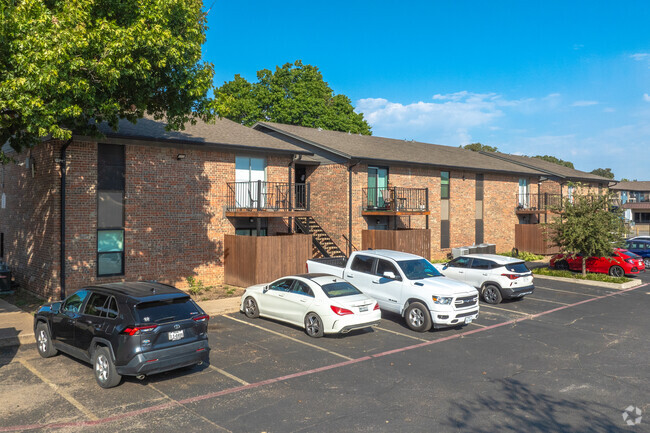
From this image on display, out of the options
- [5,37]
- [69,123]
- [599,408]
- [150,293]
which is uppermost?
[5,37]

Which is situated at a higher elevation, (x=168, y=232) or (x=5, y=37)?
(x=5, y=37)

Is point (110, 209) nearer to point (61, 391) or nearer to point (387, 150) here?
point (61, 391)

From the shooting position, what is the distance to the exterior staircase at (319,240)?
74.0 feet

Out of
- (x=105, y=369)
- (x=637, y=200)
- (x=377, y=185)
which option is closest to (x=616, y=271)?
(x=377, y=185)

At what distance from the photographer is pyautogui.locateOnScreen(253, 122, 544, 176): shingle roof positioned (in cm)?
2392

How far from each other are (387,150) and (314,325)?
662 inches

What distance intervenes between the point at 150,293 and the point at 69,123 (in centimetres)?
637

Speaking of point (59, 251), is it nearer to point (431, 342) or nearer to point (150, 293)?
point (150, 293)

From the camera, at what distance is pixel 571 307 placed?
16.1 m

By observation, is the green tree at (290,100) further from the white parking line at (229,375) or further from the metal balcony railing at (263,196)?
the white parking line at (229,375)

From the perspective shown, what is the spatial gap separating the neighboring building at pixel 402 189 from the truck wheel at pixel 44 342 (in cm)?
1458

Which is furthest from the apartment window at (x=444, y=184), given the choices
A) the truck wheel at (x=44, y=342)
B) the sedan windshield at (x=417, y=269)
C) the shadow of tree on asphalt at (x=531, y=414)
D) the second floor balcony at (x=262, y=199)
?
the truck wheel at (x=44, y=342)

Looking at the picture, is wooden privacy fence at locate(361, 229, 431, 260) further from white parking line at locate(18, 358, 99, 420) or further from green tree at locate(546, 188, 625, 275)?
white parking line at locate(18, 358, 99, 420)

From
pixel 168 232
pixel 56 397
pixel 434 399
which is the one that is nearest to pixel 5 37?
pixel 56 397
